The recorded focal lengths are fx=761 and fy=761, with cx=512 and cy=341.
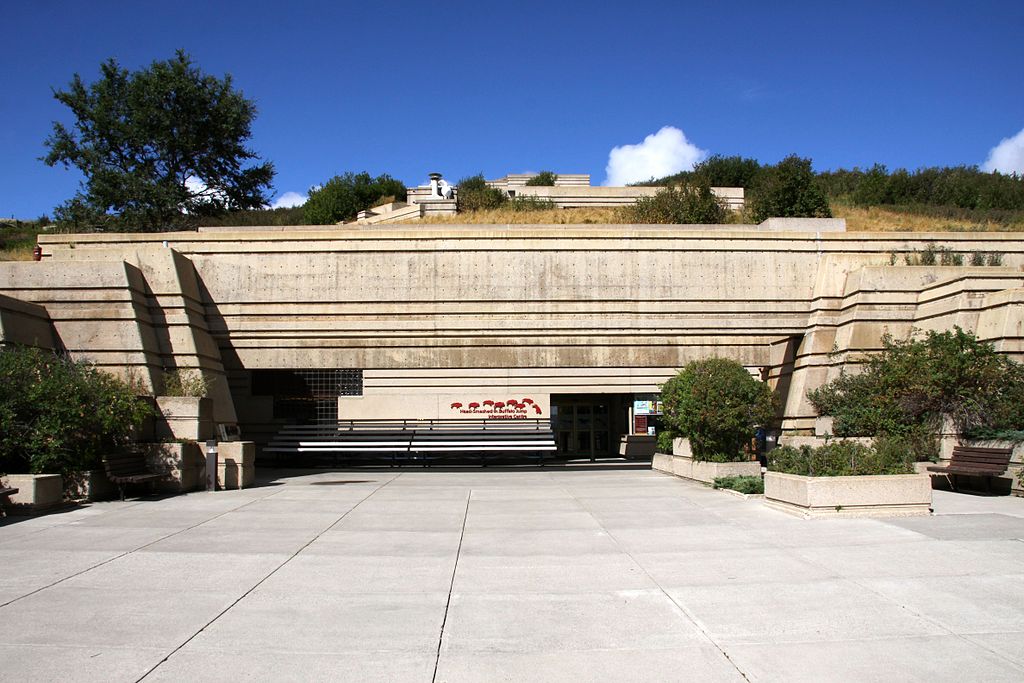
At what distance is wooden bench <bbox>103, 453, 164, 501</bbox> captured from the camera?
47.6 ft

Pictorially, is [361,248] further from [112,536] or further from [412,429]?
[112,536]

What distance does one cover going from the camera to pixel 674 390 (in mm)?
20156

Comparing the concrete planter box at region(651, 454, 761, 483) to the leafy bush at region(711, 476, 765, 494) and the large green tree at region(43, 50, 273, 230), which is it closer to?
the leafy bush at region(711, 476, 765, 494)

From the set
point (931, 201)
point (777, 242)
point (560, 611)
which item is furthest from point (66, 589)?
point (931, 201)

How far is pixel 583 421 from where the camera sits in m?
30.6

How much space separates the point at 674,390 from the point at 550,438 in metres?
6.12

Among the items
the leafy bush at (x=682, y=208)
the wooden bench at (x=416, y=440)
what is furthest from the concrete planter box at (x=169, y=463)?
the leafy bush at (x=682, y=208)

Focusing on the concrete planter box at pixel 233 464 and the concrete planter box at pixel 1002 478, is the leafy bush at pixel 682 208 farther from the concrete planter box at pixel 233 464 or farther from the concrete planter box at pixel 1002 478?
the concrete planter box at pixel 233 464

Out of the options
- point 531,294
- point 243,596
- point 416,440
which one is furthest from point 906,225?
point 243,596

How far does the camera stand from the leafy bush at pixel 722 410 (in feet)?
59.5

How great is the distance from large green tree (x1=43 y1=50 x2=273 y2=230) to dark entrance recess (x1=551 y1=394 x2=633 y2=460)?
2305cm

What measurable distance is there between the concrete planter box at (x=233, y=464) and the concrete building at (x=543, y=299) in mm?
4680

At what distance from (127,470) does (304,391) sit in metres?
11.6

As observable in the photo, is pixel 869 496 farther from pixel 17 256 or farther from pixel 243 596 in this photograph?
pixel 17 256
